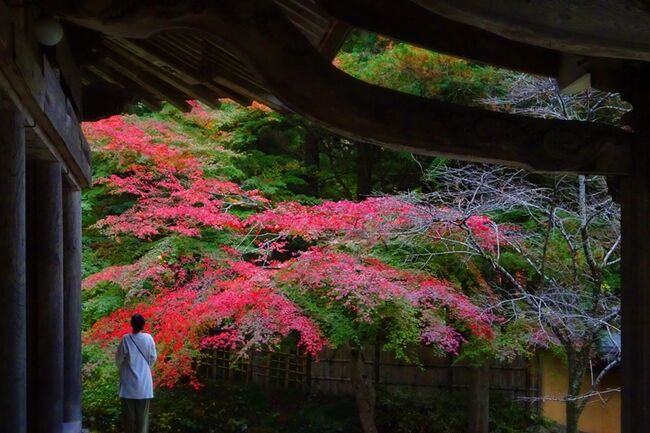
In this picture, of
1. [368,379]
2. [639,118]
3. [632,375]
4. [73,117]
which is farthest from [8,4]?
[368,379]

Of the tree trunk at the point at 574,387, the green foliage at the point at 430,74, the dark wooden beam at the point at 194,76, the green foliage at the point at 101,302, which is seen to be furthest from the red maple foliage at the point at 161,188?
the dark wooden beam at the point at 194,76

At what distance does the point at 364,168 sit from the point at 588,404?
4.77 meters

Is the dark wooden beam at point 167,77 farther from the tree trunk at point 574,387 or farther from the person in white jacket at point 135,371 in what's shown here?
the tree trunk at point 574,387

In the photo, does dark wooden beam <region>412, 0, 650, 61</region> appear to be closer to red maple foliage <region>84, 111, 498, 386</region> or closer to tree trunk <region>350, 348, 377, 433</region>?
red maple foliage <region>84, 111, 498, 386</region>

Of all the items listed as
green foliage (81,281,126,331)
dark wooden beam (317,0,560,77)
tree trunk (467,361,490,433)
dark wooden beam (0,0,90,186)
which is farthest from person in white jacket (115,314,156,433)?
tree trunk (467,361,490,433)

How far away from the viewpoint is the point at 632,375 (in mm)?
2297

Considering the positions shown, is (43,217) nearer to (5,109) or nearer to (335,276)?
(5,109)

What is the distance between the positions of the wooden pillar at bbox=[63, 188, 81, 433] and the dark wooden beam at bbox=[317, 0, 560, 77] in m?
2.80

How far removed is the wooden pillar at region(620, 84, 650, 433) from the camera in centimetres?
226

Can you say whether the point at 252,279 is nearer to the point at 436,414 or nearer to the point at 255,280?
the point at 255,280

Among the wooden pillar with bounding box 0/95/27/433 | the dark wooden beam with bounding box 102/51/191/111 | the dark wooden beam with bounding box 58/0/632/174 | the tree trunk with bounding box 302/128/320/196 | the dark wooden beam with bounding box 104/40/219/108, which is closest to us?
the dark wooden beam with bounding box 58/0/632/174

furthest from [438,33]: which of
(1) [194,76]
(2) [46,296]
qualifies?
(2) [46,296]

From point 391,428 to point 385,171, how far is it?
3.97 metres

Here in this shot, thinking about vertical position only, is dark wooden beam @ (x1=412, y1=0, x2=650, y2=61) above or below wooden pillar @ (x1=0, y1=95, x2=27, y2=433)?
above
